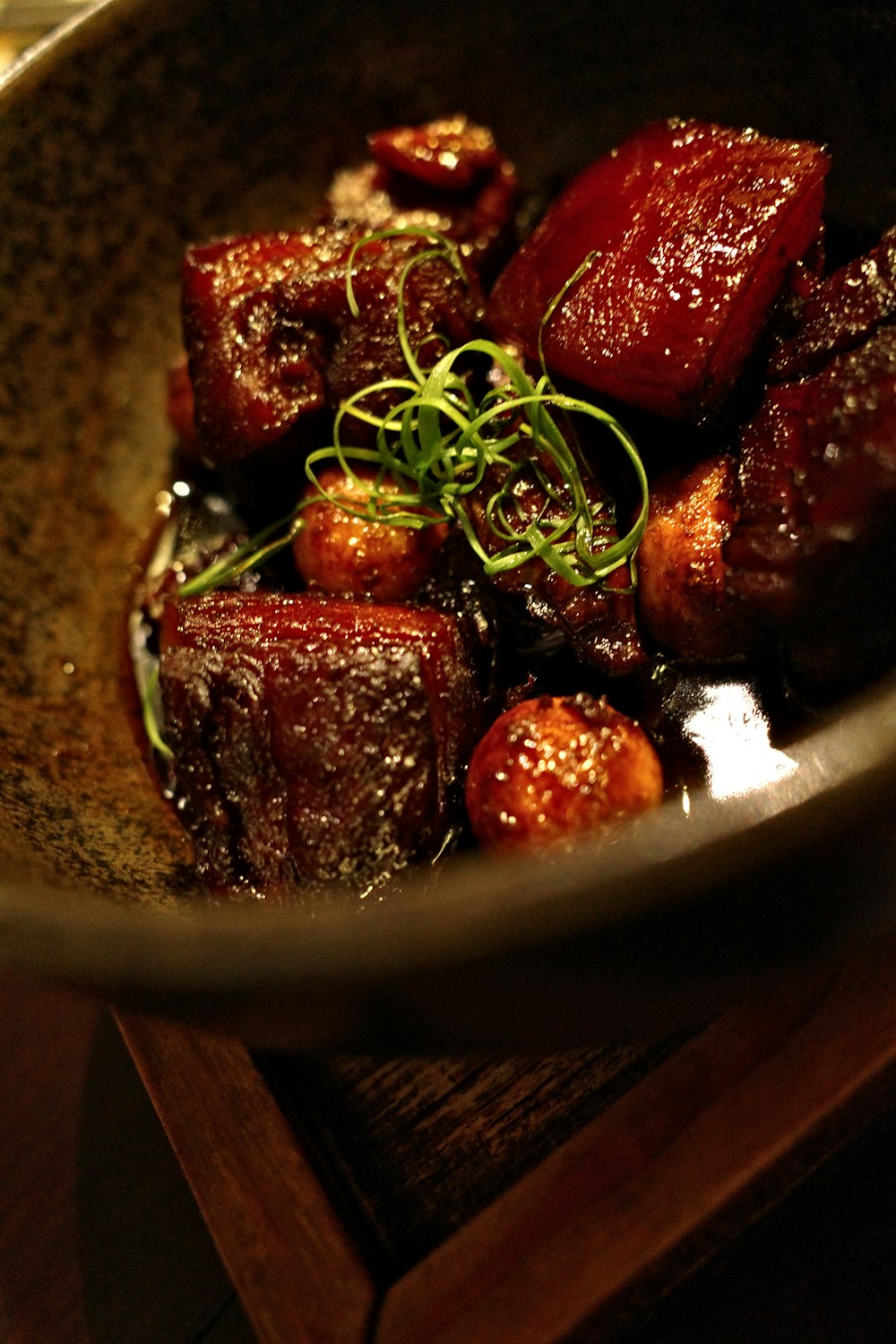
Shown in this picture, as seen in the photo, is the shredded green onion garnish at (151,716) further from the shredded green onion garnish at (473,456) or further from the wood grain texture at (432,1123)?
the wood grain texture at (432,1123)

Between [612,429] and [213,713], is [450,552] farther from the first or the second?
[213,713]

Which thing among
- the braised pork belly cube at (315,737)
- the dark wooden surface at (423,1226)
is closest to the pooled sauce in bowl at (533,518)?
the braised pork belly cube at (315,737)

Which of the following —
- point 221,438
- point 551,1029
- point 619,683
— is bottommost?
point 619,683

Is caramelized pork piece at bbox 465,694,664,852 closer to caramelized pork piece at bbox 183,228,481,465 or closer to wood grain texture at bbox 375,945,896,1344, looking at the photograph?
wood grain texture at bbox 375,945,896,1344

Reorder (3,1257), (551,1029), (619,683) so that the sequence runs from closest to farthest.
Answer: (551,1029)
(3,1257)
(619,683)

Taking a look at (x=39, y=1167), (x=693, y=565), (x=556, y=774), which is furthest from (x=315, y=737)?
(x=39, y=1167)

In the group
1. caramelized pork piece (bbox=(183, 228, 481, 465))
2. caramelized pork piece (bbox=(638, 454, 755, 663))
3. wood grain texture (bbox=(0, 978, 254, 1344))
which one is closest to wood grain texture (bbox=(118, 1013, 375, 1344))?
wood grain texture (bbox=(0, 978, 254, 1344))

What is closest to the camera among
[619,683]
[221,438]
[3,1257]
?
[3,1257]

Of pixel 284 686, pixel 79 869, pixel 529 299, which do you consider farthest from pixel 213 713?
pixel 529 299

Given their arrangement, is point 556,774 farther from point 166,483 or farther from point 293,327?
point 166,483
